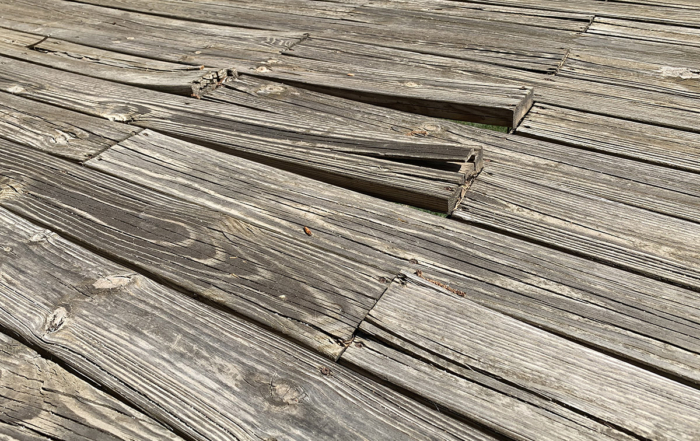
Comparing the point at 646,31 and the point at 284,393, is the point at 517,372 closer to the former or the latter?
the point at 284,393

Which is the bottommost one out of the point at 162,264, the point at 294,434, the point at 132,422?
the point at 132,422

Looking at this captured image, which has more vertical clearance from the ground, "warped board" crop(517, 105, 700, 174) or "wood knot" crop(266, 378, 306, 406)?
"warped board" crop(517, 105, 700, 174)

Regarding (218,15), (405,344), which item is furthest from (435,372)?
(218,15)

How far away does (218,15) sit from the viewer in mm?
3232

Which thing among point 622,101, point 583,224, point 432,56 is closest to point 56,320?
point 583,224

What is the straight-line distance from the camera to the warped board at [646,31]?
2.70m

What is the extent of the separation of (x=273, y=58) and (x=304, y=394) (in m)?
1.81

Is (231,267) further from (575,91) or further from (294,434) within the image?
(575,91)

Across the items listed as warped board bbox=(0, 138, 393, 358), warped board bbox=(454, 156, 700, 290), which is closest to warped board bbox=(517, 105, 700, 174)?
warped board bbox=(454, 156, 700, 290)

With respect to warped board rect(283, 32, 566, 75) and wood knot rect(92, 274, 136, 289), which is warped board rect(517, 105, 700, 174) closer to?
warped board rect(283, 32, 566, 75)

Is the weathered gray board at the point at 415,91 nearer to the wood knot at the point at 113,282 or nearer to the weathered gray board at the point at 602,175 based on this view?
the weathered gray board at the point at 602,175

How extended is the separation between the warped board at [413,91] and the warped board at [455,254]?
1.94 feet

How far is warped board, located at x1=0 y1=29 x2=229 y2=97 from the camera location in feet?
8.04

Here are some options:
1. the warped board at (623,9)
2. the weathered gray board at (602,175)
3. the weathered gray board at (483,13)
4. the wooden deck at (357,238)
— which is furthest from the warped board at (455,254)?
the warped board at (623,9)
